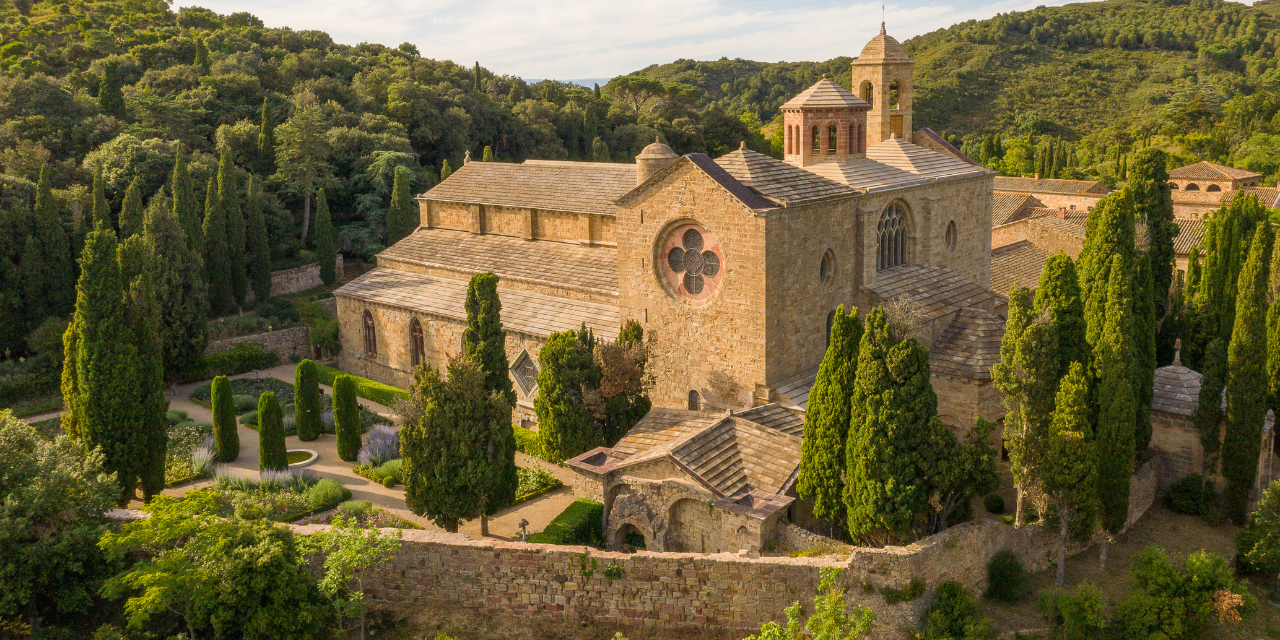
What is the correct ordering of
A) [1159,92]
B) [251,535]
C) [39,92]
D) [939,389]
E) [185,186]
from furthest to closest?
[1159,92] < [39,92] < [185,186] < [939,389] < [251,535]

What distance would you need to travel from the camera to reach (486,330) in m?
21.6

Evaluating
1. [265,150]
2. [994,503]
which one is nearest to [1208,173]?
[994,503]

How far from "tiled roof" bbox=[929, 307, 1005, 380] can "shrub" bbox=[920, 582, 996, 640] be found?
26.1 ft

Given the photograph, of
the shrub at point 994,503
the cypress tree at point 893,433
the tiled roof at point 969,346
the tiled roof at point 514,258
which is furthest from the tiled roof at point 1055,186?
the cypress tree at point 893,433

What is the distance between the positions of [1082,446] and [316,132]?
47.2 m

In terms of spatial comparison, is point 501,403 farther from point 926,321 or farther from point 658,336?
point 926,321

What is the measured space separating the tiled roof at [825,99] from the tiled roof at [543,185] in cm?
750

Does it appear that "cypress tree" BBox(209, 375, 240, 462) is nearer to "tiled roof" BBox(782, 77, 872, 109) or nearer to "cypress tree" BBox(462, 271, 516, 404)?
"cypress tree" BBox(462, 271, 516, 404)

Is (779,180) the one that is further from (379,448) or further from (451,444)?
(379,448)

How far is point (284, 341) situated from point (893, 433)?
94.9 feet

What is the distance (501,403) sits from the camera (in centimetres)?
1973

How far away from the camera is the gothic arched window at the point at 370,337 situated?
3453 centimetres

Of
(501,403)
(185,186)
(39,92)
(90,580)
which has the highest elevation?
(39,92)

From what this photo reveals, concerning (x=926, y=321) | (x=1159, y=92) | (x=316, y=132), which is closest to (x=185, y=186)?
(x=316, y=132)
